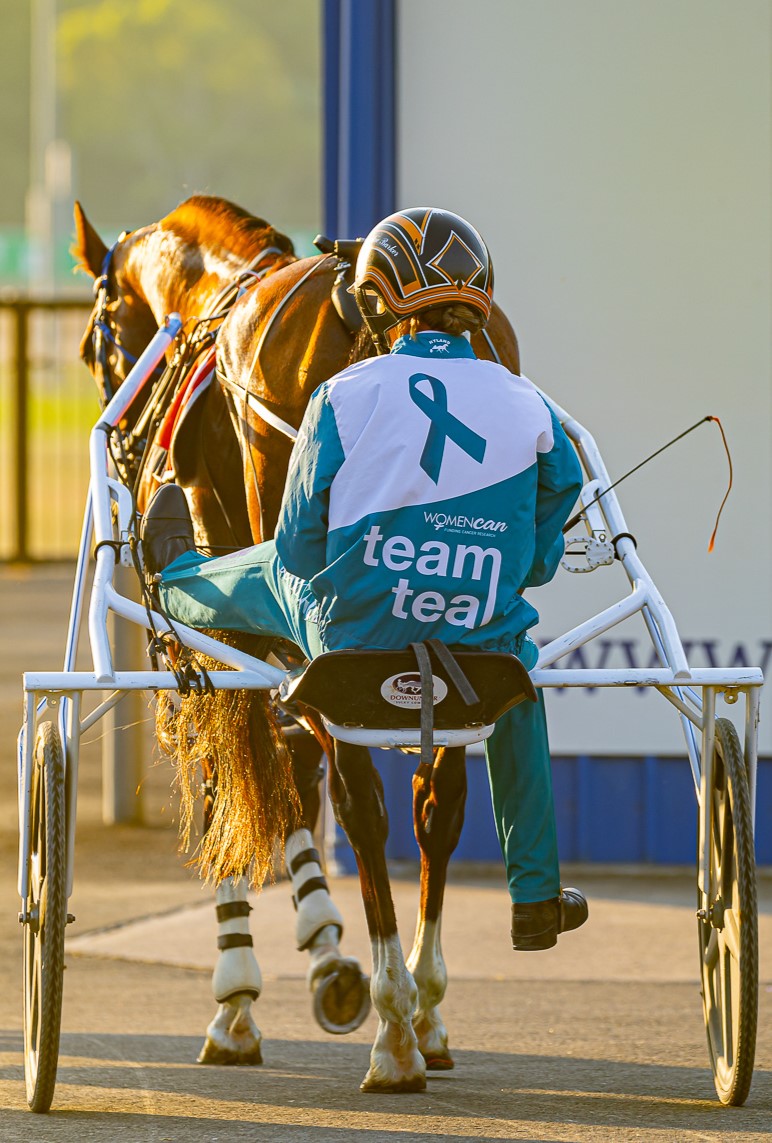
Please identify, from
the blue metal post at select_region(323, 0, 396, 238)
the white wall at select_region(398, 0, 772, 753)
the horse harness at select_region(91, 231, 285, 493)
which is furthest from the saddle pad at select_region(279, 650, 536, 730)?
the blue metal post at select_region(323, 0, 396, 238)

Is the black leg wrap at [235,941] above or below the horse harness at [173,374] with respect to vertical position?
below

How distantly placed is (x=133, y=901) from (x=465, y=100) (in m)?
3.54

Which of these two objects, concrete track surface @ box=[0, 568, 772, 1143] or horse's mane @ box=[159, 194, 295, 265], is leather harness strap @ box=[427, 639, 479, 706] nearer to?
concrete track surface @ box=[0, 568, 772, 1143]

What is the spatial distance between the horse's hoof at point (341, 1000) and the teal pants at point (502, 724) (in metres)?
→ 0.54

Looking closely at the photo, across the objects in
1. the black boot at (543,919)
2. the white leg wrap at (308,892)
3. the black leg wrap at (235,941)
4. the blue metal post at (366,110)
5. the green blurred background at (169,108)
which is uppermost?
the green blurred background at (169,108)

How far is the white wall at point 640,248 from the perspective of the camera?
8.20 m

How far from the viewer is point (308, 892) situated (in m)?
5.50

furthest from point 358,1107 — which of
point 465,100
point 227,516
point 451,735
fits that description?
point 465,100

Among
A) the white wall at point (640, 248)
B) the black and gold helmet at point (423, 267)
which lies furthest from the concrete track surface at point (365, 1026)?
the black and gold helmet at point (423, 267)

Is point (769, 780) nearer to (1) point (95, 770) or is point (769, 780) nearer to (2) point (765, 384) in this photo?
(2) point (765, 384)

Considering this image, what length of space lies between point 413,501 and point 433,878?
1.30 meters

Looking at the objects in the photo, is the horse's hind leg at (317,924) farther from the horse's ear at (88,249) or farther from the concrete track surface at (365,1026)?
the horse's ear at (88,249)

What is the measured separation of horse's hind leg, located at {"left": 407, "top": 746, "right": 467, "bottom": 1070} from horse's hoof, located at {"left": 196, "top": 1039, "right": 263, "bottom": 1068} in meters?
0.49

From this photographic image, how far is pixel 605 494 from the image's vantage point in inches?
203
